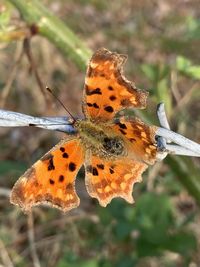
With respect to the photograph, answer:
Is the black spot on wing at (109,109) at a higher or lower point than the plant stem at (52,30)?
higher

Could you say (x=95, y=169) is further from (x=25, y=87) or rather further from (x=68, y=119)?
(x=25, y=87)

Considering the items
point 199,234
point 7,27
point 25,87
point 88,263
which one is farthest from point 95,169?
point 25,87

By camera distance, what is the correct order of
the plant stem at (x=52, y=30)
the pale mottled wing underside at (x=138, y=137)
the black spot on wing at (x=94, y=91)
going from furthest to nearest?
1. the plant stem at (x=52, y=30)
2. the black spot on wing at (x=94, y=91)
3. the pale mottled wing underside at (x=138, y=137)

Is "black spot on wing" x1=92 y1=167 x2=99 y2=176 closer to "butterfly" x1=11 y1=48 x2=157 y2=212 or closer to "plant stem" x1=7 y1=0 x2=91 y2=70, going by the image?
"butterfly" x1=11 y1=48 x2=157 y2=212

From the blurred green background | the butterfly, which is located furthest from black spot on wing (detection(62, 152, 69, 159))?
the blurred green background

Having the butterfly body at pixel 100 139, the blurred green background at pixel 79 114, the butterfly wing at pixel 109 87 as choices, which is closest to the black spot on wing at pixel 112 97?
the butterfly wing at pixel 109 87

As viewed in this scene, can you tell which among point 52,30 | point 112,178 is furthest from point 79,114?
point 112,178

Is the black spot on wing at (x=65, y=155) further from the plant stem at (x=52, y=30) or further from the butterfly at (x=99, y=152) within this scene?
the plant stem at (x=52, y=30)
